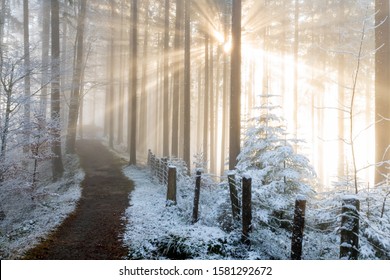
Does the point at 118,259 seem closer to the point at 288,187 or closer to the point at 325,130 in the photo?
the point at 288,187

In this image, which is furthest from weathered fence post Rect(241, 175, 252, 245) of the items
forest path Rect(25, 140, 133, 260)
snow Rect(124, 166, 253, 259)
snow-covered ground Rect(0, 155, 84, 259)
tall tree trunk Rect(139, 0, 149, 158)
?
tall tree trunk Rect(139, 0, 149, 158)

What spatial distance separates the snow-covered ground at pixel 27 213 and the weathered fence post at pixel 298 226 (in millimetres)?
5384

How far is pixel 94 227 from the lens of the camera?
8.02 metres

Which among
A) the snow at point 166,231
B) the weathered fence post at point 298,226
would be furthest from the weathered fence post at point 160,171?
the weathered fence post at point 298,226

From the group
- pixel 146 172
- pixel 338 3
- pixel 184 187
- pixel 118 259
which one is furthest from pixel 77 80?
pixel 338 3

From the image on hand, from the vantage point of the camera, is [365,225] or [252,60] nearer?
[365,225]

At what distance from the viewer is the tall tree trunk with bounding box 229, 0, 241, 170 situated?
11438 millimetres

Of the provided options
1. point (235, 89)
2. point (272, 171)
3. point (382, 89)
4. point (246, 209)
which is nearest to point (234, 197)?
point (246, 209)

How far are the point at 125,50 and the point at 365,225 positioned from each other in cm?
2999

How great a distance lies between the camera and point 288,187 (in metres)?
7.45

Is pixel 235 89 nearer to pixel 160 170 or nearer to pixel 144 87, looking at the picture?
pixel 160 170

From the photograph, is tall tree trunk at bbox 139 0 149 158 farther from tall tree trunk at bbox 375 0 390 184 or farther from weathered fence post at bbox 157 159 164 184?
tall tree trunk at bbox 375 0 390 184

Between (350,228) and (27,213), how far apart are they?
10.2 meters

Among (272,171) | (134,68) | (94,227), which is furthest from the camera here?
(134,68)
